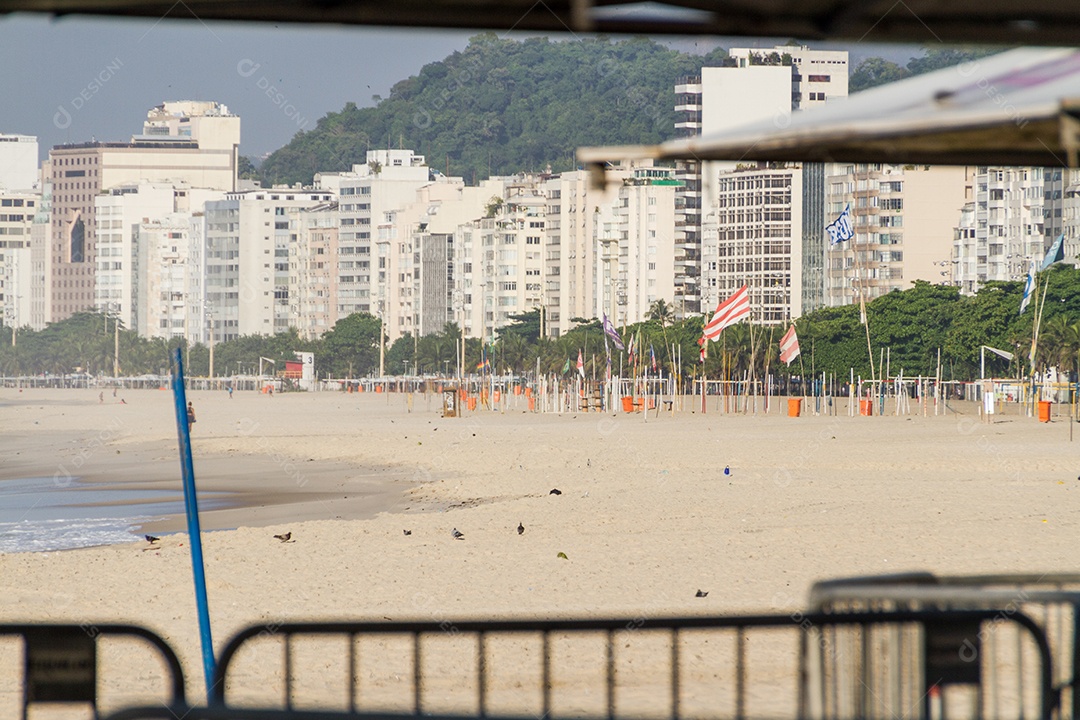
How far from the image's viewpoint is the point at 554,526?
20.6 metres

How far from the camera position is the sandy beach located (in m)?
14.0

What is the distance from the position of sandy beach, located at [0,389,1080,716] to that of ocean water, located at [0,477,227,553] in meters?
0.93

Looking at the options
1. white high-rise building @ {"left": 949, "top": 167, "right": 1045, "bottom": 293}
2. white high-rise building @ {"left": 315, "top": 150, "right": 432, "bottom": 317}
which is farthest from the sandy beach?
white high-rise building @ {"left": 315, "top": 150, "right": 432, "bottom": 317}

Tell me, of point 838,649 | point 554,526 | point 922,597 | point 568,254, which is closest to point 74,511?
point 554,526

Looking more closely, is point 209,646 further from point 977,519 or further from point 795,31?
point 977,519

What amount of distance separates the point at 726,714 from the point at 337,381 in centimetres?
15148

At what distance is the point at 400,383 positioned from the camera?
494 feet

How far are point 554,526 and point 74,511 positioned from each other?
11.1 meters

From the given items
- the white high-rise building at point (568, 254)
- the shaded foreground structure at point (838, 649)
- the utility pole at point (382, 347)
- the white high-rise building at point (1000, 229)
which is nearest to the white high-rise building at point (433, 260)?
the utility pole at point (382, 347)

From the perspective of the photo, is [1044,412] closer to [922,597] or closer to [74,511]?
[74,511]

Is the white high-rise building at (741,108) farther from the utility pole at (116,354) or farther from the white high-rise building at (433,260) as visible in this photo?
the utility pole at (116,354)

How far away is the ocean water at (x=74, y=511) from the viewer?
22.4 m

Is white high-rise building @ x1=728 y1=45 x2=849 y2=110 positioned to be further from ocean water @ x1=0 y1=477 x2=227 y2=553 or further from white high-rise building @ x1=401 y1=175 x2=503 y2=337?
ocean water @ x1=0 y1=477 x2=227 y2=553

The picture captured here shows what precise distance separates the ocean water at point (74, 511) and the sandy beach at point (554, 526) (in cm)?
93
